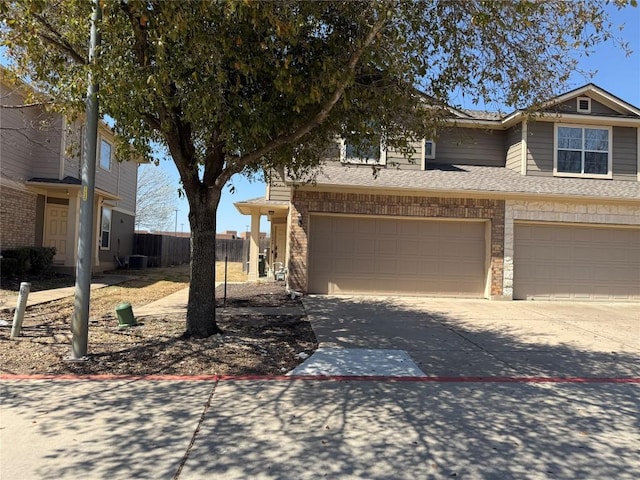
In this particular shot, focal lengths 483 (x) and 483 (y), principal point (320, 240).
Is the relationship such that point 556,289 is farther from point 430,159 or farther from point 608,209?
point 430,159

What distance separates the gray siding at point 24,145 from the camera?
14141mm

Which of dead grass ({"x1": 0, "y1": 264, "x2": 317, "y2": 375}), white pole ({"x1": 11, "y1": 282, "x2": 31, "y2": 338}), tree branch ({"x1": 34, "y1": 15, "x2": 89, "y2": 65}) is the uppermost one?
tree branch ({"x1": 34, "y1": 15, "x2": 89, "y2": 65})

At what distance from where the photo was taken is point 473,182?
545 inches

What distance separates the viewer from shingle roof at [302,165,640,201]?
13.1 meters

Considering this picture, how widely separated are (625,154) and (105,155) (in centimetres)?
1896

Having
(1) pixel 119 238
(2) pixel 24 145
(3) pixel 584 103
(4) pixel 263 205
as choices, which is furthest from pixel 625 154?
(1) pixel 119 238

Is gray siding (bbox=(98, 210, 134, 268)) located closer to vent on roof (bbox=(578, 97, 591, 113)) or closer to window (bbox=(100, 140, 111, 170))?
window (bbox=(100, 140, 111, 170))

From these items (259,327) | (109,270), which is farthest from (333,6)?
(109,270)

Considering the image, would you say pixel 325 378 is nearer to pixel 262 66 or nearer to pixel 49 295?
pixel 262 66

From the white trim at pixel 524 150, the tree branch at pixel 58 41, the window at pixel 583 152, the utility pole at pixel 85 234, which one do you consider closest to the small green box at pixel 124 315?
the utility pole at pixel 85 234

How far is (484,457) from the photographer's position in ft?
12.5

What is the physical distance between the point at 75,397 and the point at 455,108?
656 centimetres

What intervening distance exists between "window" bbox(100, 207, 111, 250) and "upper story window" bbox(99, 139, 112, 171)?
5.84ft

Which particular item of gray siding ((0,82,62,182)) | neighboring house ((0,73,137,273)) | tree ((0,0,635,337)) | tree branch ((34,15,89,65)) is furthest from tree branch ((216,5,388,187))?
gray siding ((0,82,62,182))
